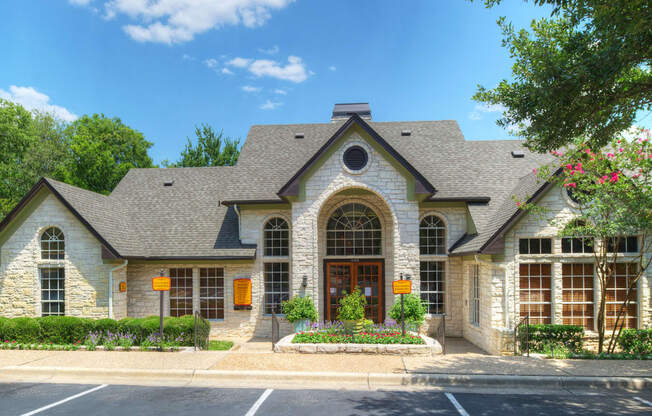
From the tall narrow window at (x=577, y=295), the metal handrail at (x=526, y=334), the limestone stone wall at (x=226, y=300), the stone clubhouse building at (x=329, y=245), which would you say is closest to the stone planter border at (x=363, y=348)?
the metal handrail at (x=526, y=334)

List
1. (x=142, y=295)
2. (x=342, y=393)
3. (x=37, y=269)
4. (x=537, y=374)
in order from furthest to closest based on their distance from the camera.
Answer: (x=142, y=295) → (x=37, y=269) → (x=537, y=374) → (x=342, y=393)

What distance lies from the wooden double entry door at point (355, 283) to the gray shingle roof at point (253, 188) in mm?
3114

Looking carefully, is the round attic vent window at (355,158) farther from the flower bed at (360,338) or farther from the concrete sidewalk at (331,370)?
the concrete sidewalk at (331,370)

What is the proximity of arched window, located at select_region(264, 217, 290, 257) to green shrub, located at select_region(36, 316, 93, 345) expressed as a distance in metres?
6.40

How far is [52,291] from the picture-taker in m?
14.7

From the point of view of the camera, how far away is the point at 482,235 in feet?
44.7

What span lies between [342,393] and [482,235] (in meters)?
7.66

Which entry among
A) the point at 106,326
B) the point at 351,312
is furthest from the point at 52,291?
the point at 351,312

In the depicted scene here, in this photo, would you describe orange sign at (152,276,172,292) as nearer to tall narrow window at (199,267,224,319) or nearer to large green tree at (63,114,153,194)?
tall narrow window at (199,267,224,319)

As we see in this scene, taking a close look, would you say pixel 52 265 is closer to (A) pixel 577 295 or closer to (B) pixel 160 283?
(B) pixel 160 283

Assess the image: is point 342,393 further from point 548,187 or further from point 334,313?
point 548,187

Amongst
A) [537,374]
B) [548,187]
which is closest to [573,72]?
[548,187]

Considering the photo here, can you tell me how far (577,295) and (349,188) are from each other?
7901mm

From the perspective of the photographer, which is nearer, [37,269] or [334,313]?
[37,269]
